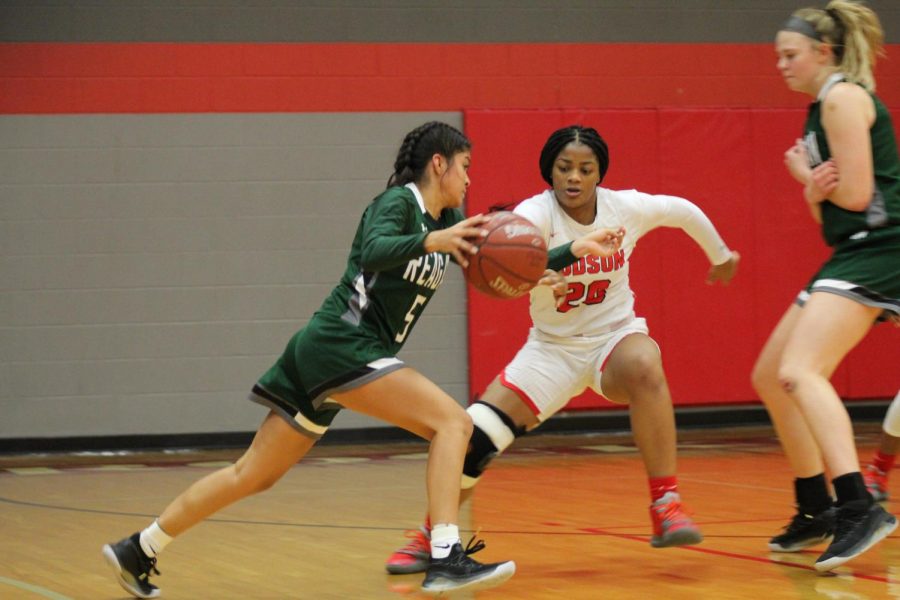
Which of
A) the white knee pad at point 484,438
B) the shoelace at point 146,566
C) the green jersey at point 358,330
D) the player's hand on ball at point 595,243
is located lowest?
the shoelace at point 146,566

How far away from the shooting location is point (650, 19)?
10.4 meters

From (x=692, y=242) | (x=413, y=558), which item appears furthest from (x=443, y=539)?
(x=692, y=242)

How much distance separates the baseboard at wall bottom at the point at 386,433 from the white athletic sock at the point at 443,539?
19.2 ft

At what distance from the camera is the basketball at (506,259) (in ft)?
13.4

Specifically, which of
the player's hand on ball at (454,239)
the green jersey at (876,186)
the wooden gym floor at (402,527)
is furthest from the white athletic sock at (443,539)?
the green jersey at (876,186)

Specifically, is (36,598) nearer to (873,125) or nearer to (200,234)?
(873,125)

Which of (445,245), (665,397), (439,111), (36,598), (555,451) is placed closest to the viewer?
(445,245)

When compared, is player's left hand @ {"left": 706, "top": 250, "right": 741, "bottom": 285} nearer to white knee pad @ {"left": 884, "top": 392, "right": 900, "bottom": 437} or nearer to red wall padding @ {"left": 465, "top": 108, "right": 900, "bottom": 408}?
white knee pad @ {"left": 884, "top": 392, "right": 900, "bottom": 437}

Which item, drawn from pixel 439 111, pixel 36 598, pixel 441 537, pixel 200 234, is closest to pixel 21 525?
pixel 36 598

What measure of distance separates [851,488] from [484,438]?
1.27 meters

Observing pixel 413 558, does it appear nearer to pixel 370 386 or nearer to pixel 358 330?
pixel 370 386

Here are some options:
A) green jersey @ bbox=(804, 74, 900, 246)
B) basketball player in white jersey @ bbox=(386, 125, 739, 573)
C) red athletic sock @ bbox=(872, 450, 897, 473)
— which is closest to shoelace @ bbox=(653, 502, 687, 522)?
basketball player in white jersey @ bbox=(386, 125, 739, 573)

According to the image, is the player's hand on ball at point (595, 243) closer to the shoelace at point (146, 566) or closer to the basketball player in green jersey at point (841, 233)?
the basketball player in green jersey at point (841, 233)

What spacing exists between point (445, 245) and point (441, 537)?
910 millimetres
